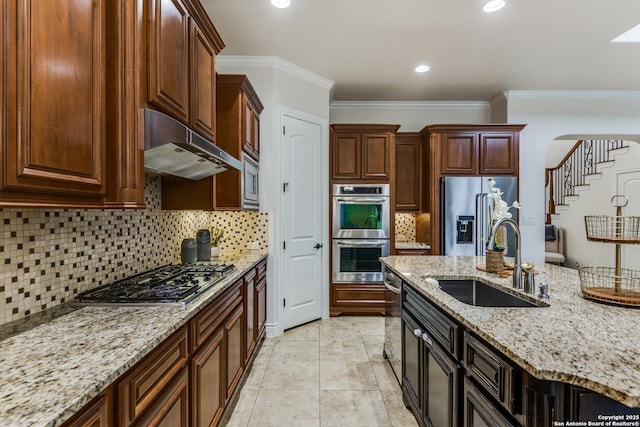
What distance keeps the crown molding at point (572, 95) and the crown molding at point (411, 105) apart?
498 mm

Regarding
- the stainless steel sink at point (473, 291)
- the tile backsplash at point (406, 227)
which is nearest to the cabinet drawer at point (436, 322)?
the stainless steel sink at point (473, 291)

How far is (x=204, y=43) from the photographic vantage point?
6.77 feet

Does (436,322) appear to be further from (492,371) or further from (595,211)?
(595,211)

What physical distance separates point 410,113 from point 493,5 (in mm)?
2425

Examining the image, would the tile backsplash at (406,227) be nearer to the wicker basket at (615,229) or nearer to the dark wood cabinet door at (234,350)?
the dark wood cabinet door at (234,350)

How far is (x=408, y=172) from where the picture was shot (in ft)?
15.3

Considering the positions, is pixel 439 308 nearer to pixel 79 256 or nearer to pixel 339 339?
pixel 79 256

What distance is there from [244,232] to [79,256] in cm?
191

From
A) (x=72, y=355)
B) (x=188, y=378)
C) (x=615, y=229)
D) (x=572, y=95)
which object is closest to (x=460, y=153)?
(x=572, y=95)

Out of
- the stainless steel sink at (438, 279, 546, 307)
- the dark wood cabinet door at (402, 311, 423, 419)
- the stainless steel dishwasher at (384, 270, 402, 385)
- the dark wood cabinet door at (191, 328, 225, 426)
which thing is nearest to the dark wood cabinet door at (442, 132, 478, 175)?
the stainless steel dishwasher at (384, 270, 402, 385)

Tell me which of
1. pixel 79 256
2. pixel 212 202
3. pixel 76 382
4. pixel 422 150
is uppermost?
pixel 422 150

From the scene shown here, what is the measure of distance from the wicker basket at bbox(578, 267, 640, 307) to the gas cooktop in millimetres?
1798

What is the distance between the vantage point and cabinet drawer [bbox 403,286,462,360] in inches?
55.3

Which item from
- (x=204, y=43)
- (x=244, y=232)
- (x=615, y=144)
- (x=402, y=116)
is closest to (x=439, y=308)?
(x=204, y=43)
